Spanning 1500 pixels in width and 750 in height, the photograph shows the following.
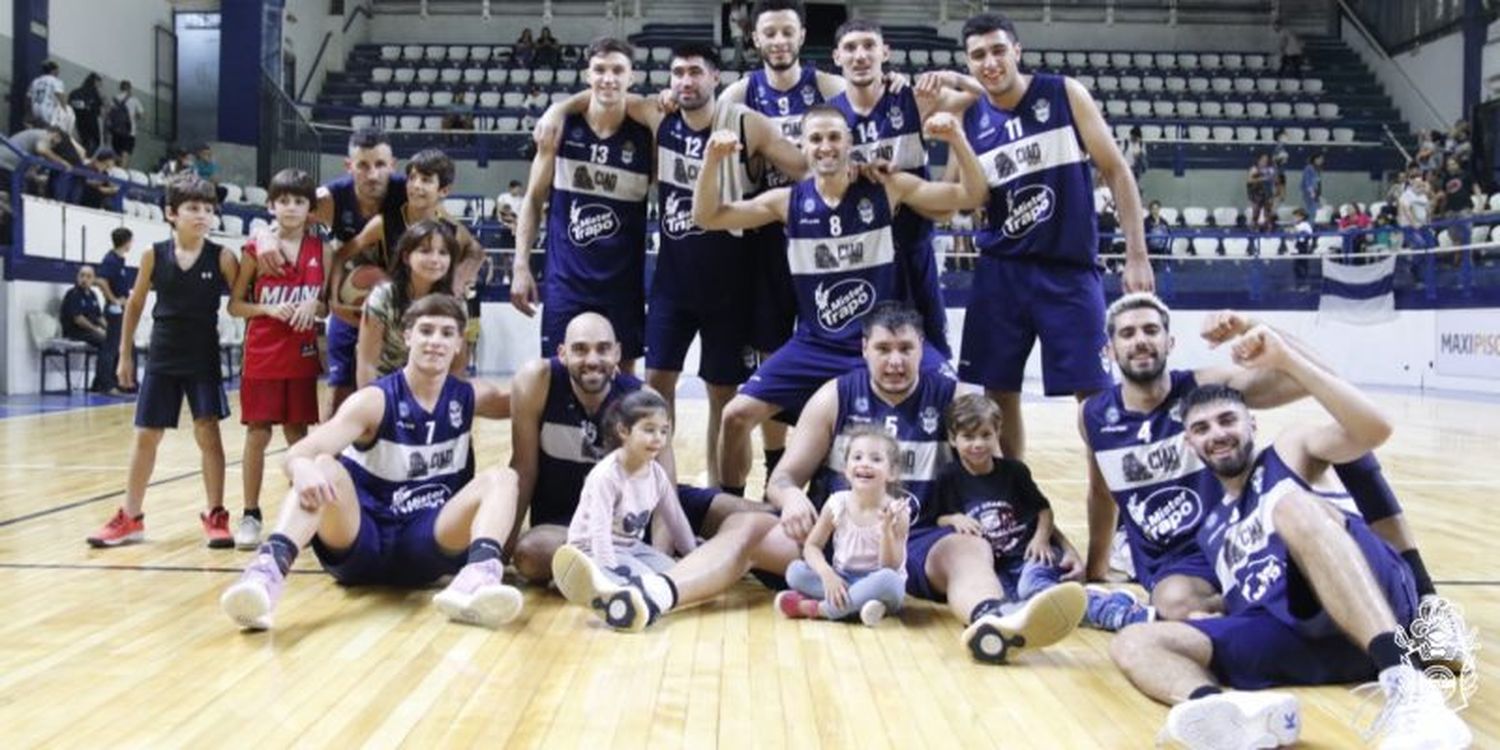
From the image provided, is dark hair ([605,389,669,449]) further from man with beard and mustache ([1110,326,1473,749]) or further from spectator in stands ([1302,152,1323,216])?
spectator in stands ([1302,152,1323,216])

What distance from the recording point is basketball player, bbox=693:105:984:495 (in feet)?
13.4

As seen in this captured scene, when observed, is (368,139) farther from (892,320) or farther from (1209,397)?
(1209,397)

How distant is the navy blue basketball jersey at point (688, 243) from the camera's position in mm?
4535

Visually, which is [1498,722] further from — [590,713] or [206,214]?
[206,214]

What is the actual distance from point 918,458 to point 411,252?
5.86ft

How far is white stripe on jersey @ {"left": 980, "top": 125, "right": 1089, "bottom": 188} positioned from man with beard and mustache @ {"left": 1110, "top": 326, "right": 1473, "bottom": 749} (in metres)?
1.45

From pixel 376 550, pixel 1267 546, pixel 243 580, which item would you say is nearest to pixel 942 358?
pixel 1267 546

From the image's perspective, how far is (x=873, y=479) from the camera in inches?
133

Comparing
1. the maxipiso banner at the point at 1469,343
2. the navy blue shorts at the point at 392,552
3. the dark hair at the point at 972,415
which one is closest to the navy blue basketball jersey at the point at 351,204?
the navy blue shorts at the point at 392,552

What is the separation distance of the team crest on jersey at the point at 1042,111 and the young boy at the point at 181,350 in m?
2.90

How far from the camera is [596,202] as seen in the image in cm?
466

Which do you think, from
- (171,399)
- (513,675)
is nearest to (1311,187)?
(171,399)

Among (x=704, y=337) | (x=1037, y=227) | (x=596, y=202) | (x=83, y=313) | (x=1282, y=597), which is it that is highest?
(x=596, y=202)

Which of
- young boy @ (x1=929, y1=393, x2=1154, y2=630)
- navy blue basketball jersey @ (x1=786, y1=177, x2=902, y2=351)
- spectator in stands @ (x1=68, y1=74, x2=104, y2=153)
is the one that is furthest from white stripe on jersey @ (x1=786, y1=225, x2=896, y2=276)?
spectator in stands @ (x1=68, y1=74, x2=104, y2=153)
